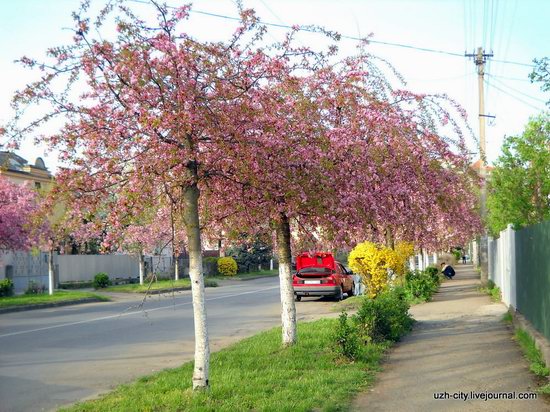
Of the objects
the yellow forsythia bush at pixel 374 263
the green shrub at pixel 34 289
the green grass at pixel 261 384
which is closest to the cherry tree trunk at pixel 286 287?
the green grass at pixel 261 384

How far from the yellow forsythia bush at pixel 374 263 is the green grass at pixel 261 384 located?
27.8 feet

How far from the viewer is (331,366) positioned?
32.9ft

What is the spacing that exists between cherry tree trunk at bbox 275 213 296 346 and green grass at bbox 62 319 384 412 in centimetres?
30

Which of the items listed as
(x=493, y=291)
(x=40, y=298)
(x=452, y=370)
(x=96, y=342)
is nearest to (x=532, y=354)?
(x=452, y=370)

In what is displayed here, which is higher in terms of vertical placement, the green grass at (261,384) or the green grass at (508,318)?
the green grass at (261,384)

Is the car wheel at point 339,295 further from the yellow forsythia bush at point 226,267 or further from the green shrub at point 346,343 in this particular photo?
the yellow forsythia bush at point 226,267

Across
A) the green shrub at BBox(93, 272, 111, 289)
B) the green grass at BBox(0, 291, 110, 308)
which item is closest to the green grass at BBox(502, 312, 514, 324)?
the green grass at BBox(0, 291, 110, 308)

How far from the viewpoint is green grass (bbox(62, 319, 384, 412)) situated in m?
7.71

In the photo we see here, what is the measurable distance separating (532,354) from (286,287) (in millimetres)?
4059

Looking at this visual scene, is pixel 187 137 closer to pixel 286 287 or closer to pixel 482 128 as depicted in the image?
pixel 286 287

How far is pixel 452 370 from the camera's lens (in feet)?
31.9

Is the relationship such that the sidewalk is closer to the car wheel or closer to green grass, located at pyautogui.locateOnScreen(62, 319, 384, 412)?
green grass, located at pyautogui.locateOnScreen(62, 319, 384, 412)

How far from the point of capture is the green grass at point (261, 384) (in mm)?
7715

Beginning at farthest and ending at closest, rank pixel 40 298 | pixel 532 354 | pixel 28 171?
pixel 28 171 < pixel 40 298 < pixel 532 354
